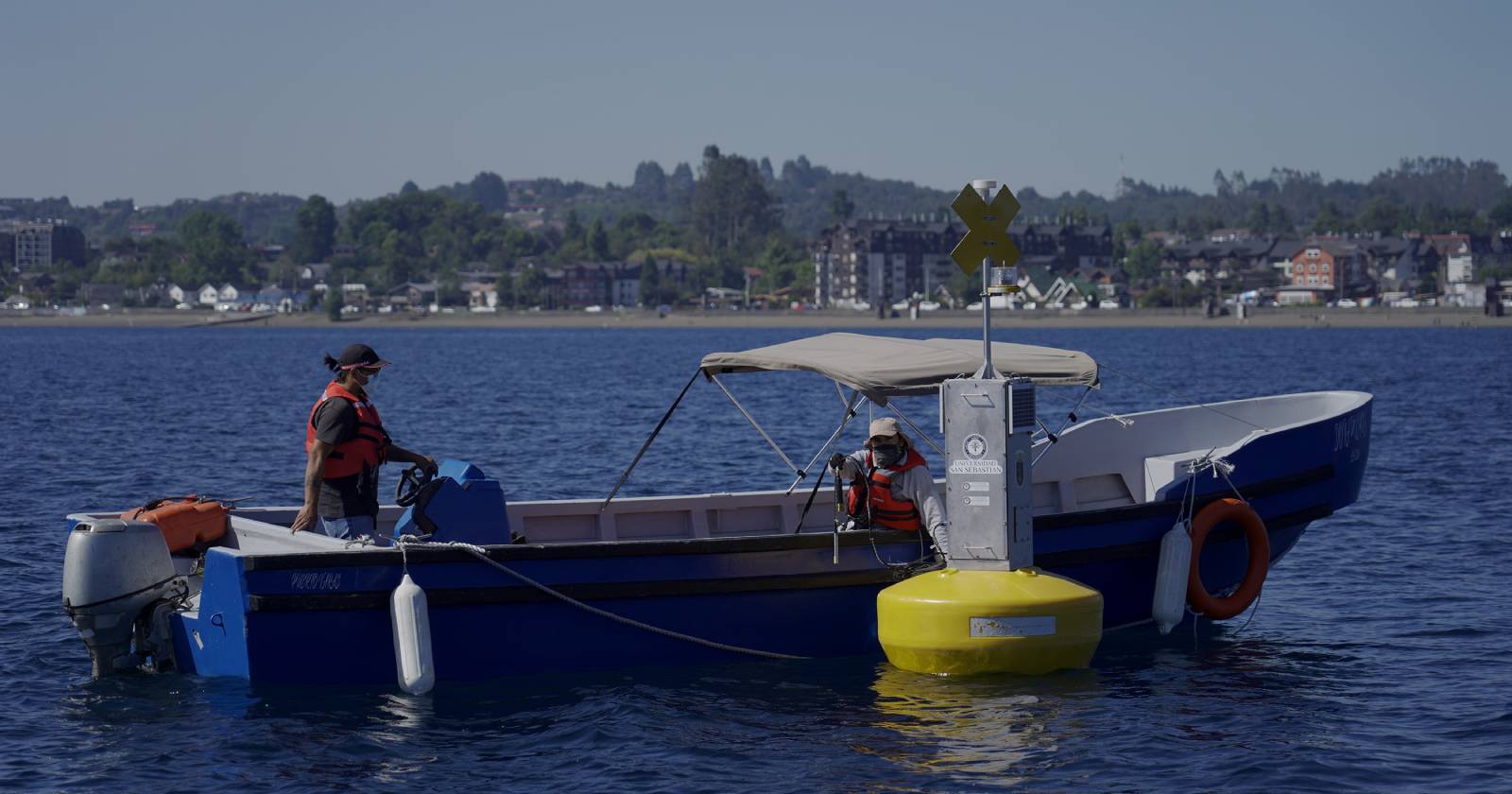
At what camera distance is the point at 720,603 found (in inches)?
502

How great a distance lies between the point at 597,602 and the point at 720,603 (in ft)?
3.15

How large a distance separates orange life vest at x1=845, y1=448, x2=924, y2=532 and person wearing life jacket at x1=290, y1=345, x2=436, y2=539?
130 inches

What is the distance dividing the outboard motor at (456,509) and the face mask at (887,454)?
2.91 m

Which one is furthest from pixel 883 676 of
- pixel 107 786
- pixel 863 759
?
pixel 107 786

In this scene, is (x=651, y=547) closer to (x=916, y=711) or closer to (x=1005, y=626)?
(x=916, y=711)

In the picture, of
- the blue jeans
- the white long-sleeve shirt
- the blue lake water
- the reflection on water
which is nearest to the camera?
the blue lake water

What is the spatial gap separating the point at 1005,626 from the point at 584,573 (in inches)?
120

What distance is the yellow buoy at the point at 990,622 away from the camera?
40.0ft

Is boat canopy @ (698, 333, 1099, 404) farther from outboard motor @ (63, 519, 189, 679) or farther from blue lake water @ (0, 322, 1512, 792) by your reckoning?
outboard motor @ (63, 519, 189, 679)

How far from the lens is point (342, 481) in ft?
41.2

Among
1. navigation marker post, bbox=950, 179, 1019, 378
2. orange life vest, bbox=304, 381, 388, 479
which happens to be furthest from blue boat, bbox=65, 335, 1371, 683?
navigation marker post, bbox=950, 179, 1019, 378

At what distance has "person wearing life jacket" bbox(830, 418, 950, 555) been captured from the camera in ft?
43.3

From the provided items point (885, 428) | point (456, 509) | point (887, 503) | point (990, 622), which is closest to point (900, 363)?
point (885, 428)

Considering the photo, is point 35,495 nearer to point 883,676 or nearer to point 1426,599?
point 883,676
